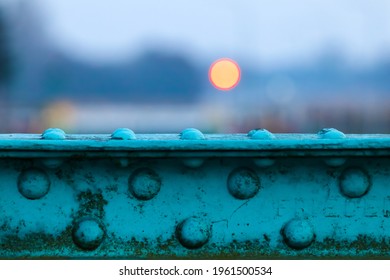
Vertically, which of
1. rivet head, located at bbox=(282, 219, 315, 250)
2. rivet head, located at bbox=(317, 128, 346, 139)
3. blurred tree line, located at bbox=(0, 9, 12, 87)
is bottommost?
rivet head, located at bbox=(282, 219, 315, 250)

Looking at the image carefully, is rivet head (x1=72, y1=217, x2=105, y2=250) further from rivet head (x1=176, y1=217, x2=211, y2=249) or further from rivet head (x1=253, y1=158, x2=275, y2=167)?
rivet head (x1=253, y1=158, x2=275, y2=167)

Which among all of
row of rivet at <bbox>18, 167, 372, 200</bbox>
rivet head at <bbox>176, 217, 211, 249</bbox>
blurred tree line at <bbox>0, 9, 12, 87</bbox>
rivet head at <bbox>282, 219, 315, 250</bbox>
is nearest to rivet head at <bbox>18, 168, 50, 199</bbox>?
row of rivet at <bbox>18, 167, 372, 200</bbox>

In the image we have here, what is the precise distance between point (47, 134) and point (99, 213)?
0.79 feet

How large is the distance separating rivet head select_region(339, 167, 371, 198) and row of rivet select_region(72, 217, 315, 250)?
0.13 metres

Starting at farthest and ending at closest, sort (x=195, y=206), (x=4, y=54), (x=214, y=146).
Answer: (x=4, y=54), (x=195, y=206), (x=214, y=146)

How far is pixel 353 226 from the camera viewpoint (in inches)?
94.4

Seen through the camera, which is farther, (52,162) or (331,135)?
(331,135)

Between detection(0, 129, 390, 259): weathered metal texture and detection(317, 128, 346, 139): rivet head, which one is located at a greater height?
detection(317, 128, 346, 139): rivet head

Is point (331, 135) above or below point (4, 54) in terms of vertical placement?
below

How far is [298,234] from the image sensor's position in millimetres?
2326

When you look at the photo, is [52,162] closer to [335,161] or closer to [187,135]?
[187,135]

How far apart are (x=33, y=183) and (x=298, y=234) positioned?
675 mm

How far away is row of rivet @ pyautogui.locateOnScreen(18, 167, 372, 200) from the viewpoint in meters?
2.34

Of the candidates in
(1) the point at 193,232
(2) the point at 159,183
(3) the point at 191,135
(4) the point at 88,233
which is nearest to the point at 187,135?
(3) the point at 191,135
